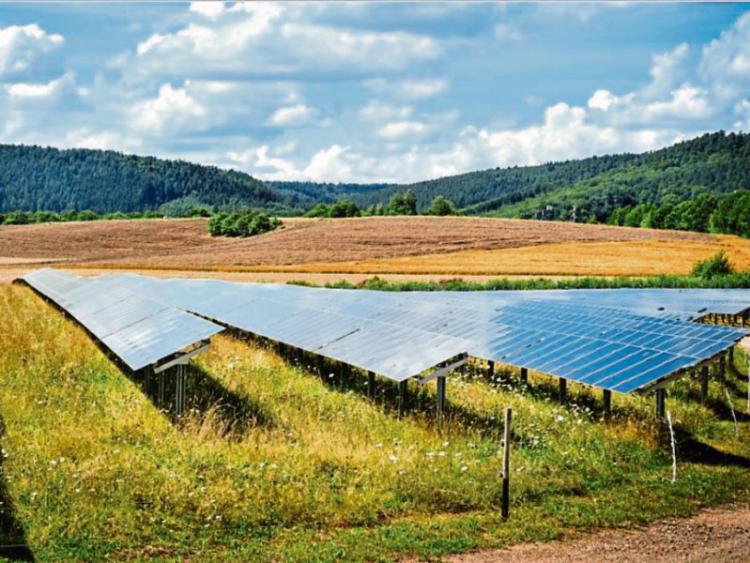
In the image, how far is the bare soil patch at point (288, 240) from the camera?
7506 centimetres

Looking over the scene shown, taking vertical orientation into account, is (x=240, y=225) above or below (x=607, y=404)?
above

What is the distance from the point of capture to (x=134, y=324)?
20.8m

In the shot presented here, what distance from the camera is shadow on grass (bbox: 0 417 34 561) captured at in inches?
380

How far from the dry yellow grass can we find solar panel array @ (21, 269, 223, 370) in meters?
31.3

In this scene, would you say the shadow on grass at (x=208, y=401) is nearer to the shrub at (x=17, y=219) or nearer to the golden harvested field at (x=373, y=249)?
the golden harvested field at (x=373, y=249)

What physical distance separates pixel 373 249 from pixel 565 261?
17.9m

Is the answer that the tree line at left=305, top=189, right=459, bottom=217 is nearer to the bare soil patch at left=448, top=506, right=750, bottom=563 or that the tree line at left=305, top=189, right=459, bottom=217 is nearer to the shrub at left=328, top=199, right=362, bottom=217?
the shrub at left=328, top=199, right=362, bottom=217

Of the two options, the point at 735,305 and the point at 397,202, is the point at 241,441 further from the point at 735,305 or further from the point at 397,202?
the point at 397,202

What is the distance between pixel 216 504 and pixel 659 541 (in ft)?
17.8

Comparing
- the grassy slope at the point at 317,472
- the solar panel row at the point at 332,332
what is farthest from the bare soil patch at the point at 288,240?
the grassy slope at the point at 317,472

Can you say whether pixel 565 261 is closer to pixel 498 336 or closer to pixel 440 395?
pixel 498 336

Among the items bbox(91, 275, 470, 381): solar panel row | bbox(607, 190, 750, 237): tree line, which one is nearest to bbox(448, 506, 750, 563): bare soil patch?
bbox(91, 275, 470, 381): solar panel row

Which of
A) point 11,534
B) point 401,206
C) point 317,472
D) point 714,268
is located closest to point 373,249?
point 714,268

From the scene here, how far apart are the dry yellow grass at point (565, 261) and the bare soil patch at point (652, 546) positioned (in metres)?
47.9
